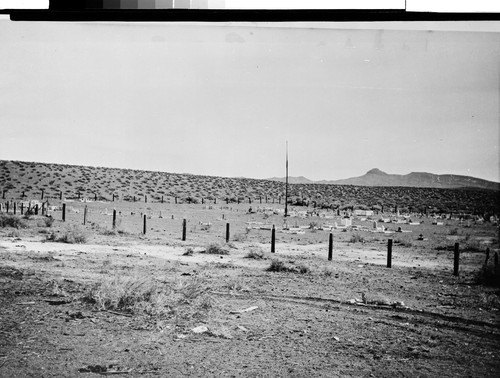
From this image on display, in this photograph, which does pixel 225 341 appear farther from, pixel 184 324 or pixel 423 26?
pixel 423 26

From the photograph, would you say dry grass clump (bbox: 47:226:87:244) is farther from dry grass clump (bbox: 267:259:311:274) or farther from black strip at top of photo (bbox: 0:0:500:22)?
black strip at top of photo (bbox: 0:0:500:22)

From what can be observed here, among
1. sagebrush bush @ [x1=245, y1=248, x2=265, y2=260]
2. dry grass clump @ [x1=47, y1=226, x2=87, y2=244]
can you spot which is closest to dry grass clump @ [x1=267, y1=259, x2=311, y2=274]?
sagebrush bush @ [x1=245, y1=248, x2=265, y2=260]

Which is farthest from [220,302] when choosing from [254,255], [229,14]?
[229,14]

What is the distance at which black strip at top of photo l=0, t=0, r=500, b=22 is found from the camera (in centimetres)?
350

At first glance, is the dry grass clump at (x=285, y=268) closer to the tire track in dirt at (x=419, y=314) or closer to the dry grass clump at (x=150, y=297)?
the tire track in dirt at (x=419, y=314)

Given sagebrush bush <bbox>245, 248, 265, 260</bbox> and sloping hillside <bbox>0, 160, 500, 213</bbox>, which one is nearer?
sloping hillside <bbox>0, 160, 500, 213</bbox>

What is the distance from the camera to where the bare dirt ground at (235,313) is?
3777 mm

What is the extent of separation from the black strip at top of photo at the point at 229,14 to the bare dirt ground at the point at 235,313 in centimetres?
340

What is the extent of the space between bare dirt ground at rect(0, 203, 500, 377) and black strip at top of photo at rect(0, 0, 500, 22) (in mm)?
3398

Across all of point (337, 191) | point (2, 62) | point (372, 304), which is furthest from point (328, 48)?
point (337, 191)

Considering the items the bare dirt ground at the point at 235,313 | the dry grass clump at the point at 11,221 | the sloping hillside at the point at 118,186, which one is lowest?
the bare dirt ground at the point at 235,313

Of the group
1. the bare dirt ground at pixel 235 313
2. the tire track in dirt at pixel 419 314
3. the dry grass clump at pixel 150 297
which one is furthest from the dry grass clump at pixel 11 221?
the tire track in dirt at pixel 419 314

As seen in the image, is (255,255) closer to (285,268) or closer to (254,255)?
(254,255)

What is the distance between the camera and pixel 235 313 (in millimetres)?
4844
